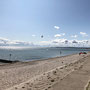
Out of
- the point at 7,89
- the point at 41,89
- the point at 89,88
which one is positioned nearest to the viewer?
the point at 89,88

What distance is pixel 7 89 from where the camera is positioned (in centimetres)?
884

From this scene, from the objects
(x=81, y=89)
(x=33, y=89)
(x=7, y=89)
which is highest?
(x=81, y=89)

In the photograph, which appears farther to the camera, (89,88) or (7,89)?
(7,89)

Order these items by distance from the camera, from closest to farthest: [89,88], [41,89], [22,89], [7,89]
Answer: [89,88] → [41,89] → [22,89] → [7,89]

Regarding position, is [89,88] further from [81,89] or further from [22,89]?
[22,89]

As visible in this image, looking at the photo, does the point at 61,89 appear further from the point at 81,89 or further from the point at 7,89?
the point at 7,89

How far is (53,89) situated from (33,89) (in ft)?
6.10

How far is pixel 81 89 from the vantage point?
21.5 feet

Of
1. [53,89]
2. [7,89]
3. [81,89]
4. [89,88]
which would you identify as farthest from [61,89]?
[7,89]

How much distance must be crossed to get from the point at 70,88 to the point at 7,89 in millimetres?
6048

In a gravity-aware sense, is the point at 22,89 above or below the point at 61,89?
below

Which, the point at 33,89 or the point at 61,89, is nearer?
the point at 61,89

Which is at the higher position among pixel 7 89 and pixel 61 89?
pixel 61 89

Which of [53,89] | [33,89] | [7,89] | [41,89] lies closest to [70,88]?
[53,89]
